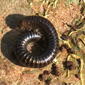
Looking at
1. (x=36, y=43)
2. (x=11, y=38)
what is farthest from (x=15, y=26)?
(x=36, y=43)

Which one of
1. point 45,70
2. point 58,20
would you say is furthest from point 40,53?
point 58,20

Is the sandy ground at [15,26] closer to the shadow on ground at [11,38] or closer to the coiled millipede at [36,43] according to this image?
the shadow on ground at [11,38]

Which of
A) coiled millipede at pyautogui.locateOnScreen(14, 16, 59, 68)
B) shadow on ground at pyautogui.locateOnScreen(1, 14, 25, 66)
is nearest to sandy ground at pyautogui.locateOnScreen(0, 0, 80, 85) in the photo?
shadow on ground at pyautogui.locateOnScreen(1, 14, 25, 66)

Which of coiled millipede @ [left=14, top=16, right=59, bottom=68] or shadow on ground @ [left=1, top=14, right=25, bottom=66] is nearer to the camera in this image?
coiled millipede @ [left=14, top=16, right=59, bottom=68]

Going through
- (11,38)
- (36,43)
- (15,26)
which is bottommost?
(36,43)

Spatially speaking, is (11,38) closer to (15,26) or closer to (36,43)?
(15,26)

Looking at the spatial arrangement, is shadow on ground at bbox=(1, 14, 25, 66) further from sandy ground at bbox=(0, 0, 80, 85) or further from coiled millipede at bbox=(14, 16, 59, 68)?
coiled millipede at bbox=(14, 16, 59, 68)

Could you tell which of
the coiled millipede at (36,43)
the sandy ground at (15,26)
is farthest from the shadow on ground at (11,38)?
the coiled millipede at (36,43)

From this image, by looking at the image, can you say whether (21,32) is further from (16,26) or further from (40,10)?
(40,10)
